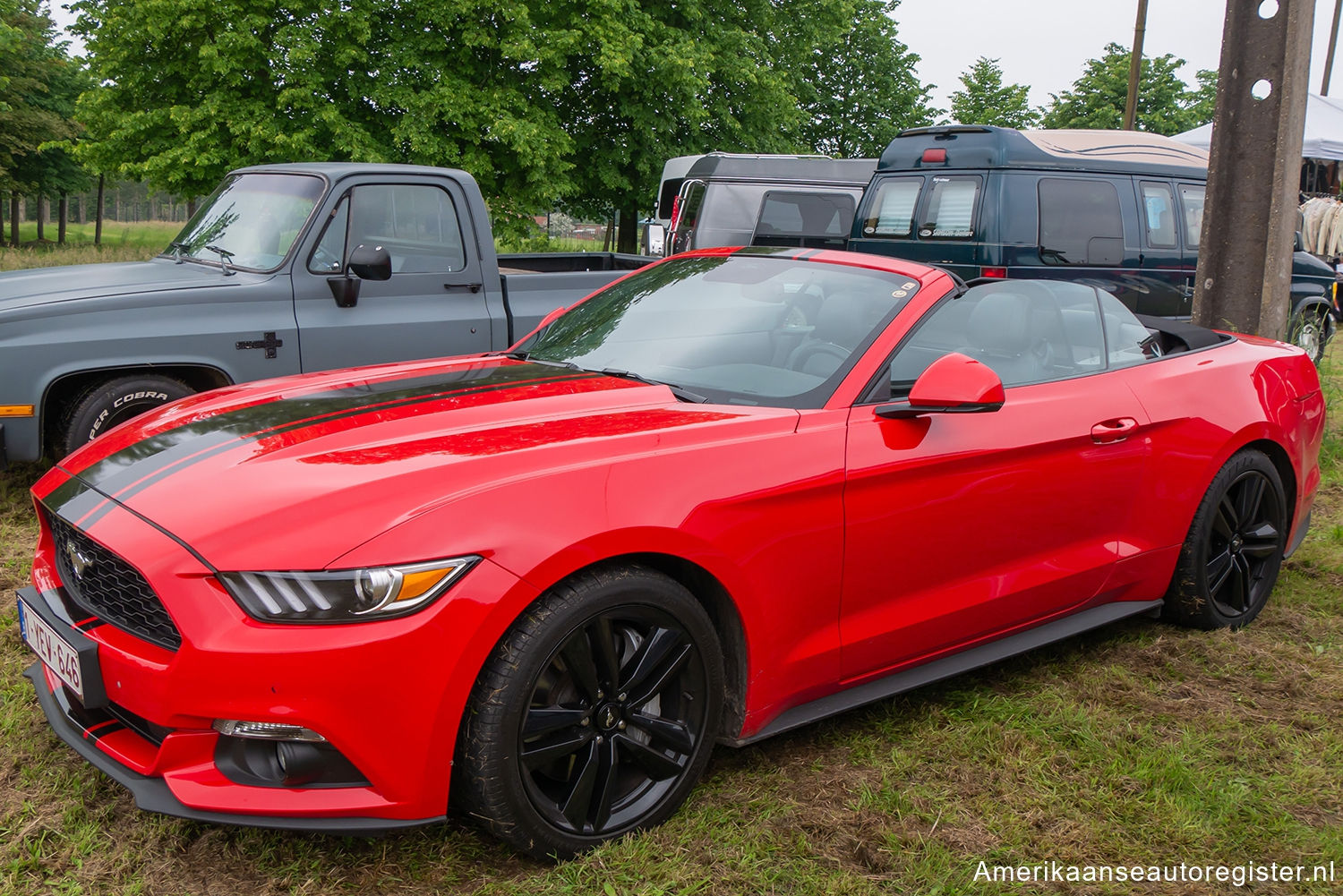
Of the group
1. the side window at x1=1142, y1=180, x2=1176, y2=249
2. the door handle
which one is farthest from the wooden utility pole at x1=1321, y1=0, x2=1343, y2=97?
the door handle

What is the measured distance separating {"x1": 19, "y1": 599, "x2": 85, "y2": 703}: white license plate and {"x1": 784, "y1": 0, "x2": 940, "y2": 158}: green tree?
3365 centimetres

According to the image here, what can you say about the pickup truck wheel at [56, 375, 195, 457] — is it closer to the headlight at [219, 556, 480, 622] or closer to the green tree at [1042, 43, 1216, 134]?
the headlight at [219, 556, 480, 622]

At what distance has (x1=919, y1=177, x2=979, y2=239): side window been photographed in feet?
31.7

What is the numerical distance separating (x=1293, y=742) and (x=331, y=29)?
18.1 metres

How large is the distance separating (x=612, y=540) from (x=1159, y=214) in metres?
9.38

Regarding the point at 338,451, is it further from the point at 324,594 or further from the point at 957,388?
the point at 957,388

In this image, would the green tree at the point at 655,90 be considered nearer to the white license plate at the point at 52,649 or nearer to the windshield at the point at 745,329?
the windshield at the point at 745,329

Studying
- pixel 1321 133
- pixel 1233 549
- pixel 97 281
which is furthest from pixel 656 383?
pixel 1321 133

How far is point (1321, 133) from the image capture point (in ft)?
67.7

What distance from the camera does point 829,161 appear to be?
16203mm

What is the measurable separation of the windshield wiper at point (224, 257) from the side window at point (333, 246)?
47cm

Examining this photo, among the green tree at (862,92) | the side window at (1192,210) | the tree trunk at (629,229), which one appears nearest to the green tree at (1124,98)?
the green tree at (862,92)

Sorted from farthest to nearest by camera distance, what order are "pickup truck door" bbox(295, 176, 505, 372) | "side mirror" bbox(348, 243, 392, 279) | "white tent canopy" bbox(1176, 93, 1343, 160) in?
"white tent canopy" bbox(1176, 93, 1343, 160) → "pickup truck door" bbox(295, 176, 505, 372) → "side mirror" bbox(348, 243, 392, 279)

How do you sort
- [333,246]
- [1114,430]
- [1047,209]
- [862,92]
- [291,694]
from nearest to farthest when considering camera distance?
[291,694]
[1114,430]
[333,246]
[1047,209]
[862,92]
